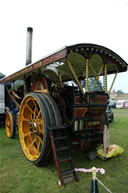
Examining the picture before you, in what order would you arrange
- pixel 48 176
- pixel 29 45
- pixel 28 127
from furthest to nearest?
pixel 29 45
pixel 28 127
pixel 48 176

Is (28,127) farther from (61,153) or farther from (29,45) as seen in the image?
(29,45)

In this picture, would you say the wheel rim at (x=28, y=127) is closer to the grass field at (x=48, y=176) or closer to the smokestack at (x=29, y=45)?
the grass field at (x=48, y=176)

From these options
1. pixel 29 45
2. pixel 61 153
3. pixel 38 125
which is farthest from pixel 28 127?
pixel 29 45

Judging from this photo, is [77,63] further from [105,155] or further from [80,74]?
[105,155]

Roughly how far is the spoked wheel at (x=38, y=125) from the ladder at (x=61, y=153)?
144 millimetres

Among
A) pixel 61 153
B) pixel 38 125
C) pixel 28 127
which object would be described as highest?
pixel 38 125

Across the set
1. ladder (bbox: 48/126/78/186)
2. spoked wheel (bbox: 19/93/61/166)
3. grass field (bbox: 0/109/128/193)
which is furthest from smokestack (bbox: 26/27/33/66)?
ladder (bbox: 48/126/78/186)

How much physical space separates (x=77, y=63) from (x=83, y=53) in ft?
2.87

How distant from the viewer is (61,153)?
2945 mm

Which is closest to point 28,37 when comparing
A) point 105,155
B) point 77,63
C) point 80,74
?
point 80,74

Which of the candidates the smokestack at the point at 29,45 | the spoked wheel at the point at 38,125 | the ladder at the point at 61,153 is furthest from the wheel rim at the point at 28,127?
the smokestack at the point at 29,45

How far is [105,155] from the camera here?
360 centimetres

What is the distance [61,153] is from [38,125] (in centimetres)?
83

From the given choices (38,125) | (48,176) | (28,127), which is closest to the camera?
(48,176)
